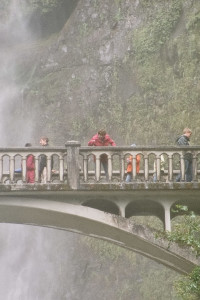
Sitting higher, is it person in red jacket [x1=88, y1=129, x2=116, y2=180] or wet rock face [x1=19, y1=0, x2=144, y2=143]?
wet rock face [x1=19, y1=0, x2=144, y2=143]

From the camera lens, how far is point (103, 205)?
21109mm

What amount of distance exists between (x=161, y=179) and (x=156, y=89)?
576 inches

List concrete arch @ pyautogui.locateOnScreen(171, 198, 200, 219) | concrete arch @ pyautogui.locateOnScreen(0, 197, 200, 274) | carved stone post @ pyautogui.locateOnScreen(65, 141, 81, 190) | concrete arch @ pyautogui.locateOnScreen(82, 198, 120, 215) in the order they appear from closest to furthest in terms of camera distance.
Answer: concrete arch @ pyautogui.locateOnScreen(0, 197, 200, 274) < carved stone post @ pyautogui.locateOnScreen(65, 141, 81, 190) < concrete arch @ pyautogui.locateOnScreen(171, 198, 200, 219) < concrete arch @ pyautogui.locateOnScreen(82, 198, 120, 215)

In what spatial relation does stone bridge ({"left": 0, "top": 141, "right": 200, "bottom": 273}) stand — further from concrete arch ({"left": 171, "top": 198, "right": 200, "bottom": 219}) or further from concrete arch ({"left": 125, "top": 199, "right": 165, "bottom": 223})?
concrete arch ({"left": 125, "top": 199, "right": 165, "bottom": 223})

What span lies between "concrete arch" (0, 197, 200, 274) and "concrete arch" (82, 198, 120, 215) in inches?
25.3

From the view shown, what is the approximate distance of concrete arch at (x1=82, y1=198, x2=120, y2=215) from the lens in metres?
20.6

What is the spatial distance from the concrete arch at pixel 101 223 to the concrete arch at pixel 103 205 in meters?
0.64

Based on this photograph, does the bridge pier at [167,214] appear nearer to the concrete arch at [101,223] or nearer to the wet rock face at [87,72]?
the concrete arch at [101,223]

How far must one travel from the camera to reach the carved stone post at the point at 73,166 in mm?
19375

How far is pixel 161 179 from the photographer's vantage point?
20016mm

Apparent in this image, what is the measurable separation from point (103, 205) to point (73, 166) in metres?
2.09

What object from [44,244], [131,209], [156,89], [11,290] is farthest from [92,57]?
[131,209]

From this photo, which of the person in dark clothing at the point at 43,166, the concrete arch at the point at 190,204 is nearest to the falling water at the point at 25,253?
the concrete arch at the point at 190,204

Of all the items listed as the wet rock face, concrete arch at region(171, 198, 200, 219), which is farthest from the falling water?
concrete arch at region(171, 198, 200, 219)
